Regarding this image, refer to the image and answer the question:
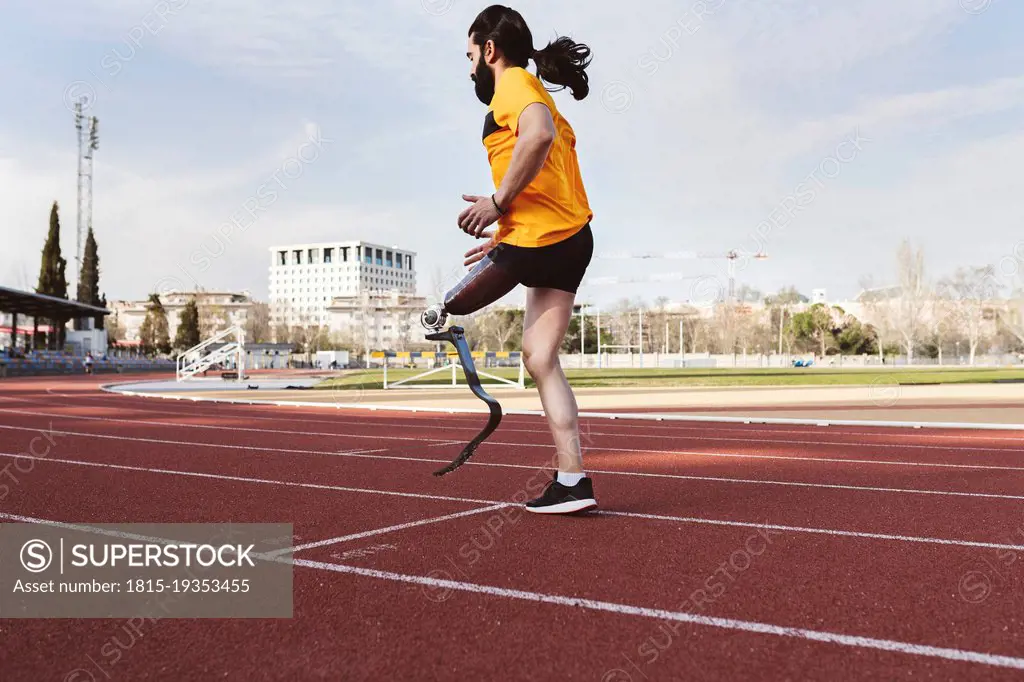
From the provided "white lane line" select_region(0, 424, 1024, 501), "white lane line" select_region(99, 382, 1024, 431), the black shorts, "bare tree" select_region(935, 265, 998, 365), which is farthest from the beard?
"bare tree" select_region(935, 265, 998, 365)

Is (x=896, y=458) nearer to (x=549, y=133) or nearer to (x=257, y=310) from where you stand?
(x=549, y=133)

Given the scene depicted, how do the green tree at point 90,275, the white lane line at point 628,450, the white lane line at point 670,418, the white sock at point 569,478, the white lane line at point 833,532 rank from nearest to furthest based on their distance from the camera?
the white lane line at point 833,532, the white sock at point 569,478, the white lane line at point 628,450, the white lane line at point 670,418, the green tree at point 90,275

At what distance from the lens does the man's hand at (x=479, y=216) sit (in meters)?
3.62

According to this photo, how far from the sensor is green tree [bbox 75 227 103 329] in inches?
2628

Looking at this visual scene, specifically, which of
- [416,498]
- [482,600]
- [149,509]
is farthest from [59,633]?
[416,498]

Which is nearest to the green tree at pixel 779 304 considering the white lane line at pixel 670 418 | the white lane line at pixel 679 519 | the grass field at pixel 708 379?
the grass field at pixel 708 379

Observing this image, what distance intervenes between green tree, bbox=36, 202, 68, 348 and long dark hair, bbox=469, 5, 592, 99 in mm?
67780

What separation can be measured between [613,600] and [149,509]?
2.78m

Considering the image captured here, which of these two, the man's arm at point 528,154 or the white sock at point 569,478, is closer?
the man's arm at point 528,154

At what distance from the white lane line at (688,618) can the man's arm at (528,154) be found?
169cm

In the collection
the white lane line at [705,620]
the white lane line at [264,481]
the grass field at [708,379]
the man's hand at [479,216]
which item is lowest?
the grass field at [708,379]

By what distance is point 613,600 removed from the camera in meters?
2.54

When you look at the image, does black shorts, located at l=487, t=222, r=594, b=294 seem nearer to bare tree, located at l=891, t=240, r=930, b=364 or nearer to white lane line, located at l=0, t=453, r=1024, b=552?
white lane line, located at l=0, t=453, r=1024, b=552

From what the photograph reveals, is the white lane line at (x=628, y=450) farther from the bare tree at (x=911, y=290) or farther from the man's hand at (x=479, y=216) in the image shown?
the bare tree at (x=911, y=290)
